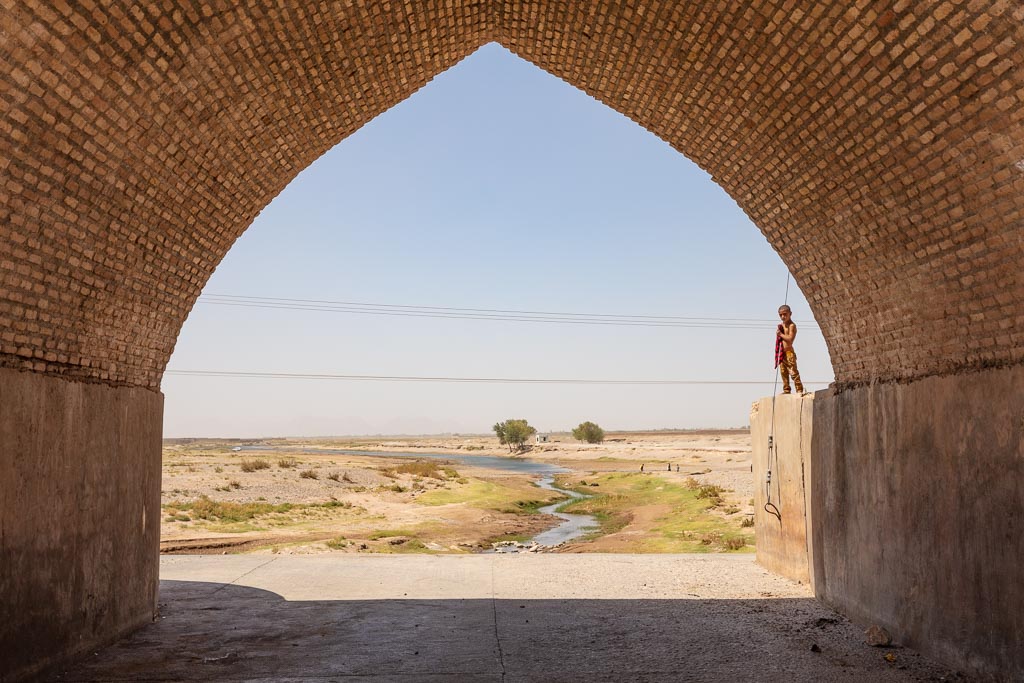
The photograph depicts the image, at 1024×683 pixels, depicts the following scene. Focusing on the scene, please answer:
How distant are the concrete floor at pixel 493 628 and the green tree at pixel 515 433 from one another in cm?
12154

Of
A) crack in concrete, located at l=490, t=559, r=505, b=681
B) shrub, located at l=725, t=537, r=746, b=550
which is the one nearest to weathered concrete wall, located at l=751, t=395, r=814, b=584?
crack in concrete, located at l=490, t=559, r=505, b=681

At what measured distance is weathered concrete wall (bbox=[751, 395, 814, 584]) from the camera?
10844 mm

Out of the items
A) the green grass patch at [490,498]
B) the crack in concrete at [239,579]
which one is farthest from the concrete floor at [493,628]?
the green grass patch at [490,498]

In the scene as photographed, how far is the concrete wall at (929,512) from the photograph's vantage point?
6371 mm

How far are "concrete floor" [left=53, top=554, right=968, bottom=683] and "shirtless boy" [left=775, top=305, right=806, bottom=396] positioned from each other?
2863mm

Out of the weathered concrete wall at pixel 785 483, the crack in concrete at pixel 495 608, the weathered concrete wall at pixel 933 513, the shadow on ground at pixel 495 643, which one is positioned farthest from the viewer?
the weathered concrete wall at pixel 785 483

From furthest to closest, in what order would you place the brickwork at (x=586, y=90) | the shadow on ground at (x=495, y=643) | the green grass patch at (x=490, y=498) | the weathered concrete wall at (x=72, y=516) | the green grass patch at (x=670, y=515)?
the green grass patch at (x=490, y=498) < the green grass patch at (x=670, y=515) < the shadow on ground at (x=495, y=643) < the weathered concrete wall at (x=72, y=516) < the brickwork at (x=586, y=90)

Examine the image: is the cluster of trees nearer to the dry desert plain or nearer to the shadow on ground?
the dry desert plain

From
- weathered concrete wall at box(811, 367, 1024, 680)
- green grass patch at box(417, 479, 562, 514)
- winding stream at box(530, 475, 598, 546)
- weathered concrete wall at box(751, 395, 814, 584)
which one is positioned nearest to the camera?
weathered concrete wall at box(811, 367, 1024, 680)

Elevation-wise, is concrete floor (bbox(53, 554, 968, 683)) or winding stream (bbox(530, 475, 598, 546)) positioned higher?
concrete floor (bbox(53, 554, 968, 683))

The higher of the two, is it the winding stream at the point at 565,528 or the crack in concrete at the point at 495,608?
the crack in concrete at the point at 495,608

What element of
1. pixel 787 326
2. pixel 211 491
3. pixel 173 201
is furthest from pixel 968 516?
pixel 211 491

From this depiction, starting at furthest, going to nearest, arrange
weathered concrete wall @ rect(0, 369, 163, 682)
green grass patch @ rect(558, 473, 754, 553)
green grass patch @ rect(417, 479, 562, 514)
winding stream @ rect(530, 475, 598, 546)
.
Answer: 1. green grass patch @ rect(417, 479, 562, 514)
2. winding stream @ rect(530, 475, 598, 546)
3. green grass patch @ rect(558, 473, 754, 553)
4. weathered concrete wall @ rect(0, 369, 163, 682)

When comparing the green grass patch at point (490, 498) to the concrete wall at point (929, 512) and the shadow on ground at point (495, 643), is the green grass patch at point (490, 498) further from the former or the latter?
the concrete wall at point (929, 512)
